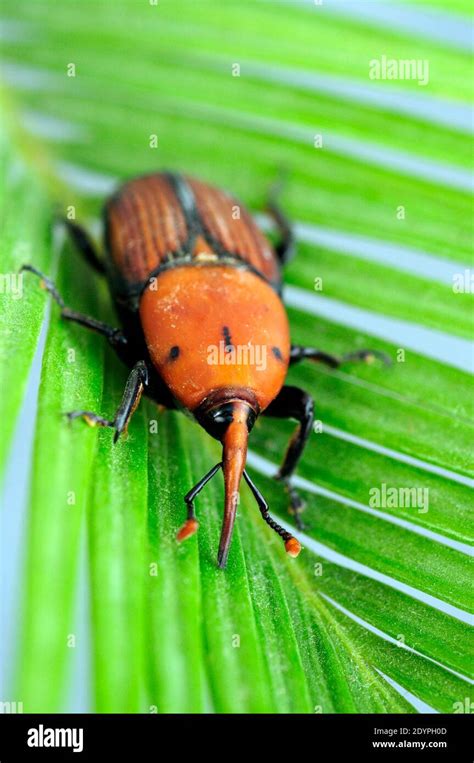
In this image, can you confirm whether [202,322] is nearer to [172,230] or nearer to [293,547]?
[172,230]

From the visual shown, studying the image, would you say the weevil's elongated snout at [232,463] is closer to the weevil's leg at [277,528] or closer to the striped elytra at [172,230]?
the weevil's leg at [277,528]

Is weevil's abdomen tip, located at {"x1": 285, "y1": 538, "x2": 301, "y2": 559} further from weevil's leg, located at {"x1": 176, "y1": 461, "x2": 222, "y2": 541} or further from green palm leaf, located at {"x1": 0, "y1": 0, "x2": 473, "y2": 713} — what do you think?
weevil's leg, located at {"x1": 176, "y1": 461, "x2": 222, "y2": 541}

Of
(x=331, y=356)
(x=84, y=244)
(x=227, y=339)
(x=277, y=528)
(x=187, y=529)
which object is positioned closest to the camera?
(x=187, y=529)

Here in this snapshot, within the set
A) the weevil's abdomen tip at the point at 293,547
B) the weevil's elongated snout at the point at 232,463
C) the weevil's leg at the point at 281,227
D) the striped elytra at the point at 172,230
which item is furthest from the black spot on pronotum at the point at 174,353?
the weevil's leg at the point at 281,227

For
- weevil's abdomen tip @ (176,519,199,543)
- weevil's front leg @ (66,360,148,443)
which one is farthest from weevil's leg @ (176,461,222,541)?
weevil's front leg @ (66,360,148,443)

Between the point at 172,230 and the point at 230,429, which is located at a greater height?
the point at 172,230

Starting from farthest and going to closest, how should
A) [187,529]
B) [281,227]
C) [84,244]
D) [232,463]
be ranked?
1. [281,227]
2. [84,244]
3. [232,463]
4. [187,529]

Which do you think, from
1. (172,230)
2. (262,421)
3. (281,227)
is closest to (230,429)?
(262,421)

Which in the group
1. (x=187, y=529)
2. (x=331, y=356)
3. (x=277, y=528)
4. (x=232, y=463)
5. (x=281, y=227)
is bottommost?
(x=187, y=529)
